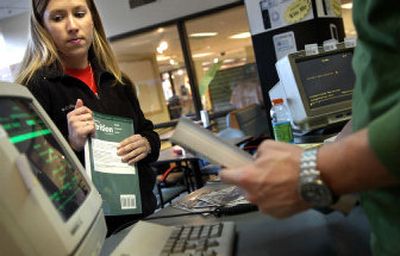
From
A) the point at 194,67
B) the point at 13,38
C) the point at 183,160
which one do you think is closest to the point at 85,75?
the point at 183,160

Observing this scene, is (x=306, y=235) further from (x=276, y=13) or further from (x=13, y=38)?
(x=13, y=38)

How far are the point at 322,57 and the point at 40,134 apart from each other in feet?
5.20

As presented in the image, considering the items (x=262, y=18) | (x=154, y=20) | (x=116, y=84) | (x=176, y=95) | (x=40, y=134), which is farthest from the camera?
(x=176, y=95)

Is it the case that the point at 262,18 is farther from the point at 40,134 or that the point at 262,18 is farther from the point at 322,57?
the point at 40,134

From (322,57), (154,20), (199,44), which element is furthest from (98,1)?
(322,57)

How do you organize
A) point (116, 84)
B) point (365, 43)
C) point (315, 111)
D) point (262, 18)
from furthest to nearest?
1. point (262, 18)
2. point (315, 111)
3. point (116, 84)
4. point (365, 43)

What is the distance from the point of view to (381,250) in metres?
0.59

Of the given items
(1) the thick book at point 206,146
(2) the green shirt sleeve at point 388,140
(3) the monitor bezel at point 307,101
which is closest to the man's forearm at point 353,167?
(2) the green shirt sleeve at point 388,140

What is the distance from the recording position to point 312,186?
53 centimetres

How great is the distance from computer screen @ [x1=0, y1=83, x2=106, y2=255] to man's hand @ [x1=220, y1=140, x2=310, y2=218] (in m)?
0.26

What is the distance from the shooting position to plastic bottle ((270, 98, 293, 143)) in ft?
6.55

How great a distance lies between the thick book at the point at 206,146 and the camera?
625mm

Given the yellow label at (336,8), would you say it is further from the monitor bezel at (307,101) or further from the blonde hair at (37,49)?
the blonde hair at (37,49)

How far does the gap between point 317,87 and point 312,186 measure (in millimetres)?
1486
